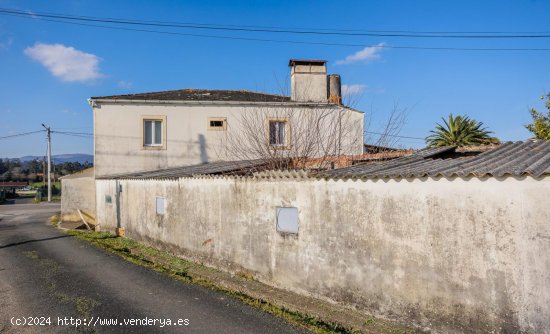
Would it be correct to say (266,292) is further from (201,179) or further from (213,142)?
(213,142)

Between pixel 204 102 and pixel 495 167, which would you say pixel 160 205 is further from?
pixel 495 167

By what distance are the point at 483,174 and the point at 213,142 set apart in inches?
657

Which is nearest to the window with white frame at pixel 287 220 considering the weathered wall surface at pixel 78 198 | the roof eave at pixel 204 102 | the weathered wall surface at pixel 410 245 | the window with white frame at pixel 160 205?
the weathered wall surface at pixel 410 245

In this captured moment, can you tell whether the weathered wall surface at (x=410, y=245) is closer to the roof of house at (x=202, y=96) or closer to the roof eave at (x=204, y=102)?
the roof eave at (x=204, y=102)

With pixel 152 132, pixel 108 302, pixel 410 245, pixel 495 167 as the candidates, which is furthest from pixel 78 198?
pixel 495 167

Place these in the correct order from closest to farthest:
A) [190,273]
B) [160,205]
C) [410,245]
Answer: [410,245], [190,273], [160,205]

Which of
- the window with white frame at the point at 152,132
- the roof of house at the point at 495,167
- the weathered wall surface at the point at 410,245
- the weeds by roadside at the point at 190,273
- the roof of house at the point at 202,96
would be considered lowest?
the weeds by roadside at the point at 190,273

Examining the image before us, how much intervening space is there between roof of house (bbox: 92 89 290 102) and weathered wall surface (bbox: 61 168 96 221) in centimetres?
479

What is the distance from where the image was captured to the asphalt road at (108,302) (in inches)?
256

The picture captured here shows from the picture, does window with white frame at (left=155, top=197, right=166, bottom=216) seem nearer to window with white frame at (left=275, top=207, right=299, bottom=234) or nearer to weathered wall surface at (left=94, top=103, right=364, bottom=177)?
window with white frame at (left=275, top=207, right=299, bottom=234)

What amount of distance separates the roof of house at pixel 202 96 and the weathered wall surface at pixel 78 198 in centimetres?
479

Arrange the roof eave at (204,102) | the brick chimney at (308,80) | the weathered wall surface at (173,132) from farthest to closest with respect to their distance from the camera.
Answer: the brick chimney at (308,80) < the weathered wall surface at (173,132) < the roof eave at (204,102)

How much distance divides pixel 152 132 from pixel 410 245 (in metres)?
16.6

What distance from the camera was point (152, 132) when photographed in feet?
67.9
